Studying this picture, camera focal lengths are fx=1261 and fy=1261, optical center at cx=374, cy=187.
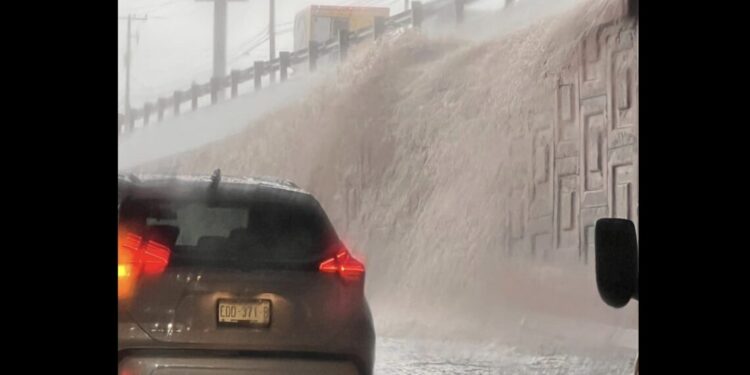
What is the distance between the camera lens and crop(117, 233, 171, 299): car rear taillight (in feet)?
15.8

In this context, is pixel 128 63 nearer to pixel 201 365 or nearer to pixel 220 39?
pixel 220 39

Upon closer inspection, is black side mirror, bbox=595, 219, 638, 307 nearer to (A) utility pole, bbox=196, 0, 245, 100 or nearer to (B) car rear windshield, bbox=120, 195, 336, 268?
(B) car rear windshield, bbox=120, 195, 336, 268

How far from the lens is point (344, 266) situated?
4977 millimetres

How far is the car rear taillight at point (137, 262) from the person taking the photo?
482cm

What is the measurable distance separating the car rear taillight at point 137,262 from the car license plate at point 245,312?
0.29m

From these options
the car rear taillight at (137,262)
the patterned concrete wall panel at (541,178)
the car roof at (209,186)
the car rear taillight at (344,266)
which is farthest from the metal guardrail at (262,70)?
the car rear taillight at (344,266)

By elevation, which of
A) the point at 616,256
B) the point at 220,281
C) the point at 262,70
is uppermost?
the point at 262,70

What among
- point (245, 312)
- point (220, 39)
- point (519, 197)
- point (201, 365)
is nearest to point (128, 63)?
point (220, 39)

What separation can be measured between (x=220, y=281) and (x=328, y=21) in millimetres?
1128
